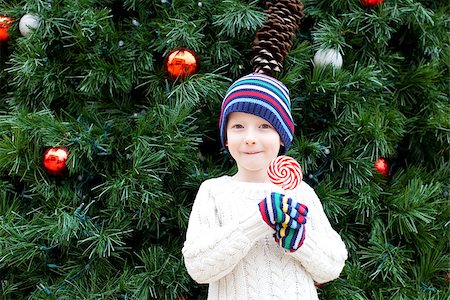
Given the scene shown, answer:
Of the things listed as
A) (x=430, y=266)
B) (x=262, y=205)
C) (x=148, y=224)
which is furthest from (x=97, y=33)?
(x=430, y=266)

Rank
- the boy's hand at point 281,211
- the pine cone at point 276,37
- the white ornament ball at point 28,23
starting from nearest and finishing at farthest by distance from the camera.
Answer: the boy's hand at point 281,211
the pine cone at point 276,37
the white ornament ball at point 28,23

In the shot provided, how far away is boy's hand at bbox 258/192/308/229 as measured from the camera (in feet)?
3.80

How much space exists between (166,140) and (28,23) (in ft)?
1.75

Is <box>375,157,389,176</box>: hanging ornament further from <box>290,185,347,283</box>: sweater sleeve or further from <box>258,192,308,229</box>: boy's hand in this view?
<box>258,192,308,229</box>: boy's hand

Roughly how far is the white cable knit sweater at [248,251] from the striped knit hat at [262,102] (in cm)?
15

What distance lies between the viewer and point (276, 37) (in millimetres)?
1478

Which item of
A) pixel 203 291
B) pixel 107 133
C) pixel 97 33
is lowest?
pixel 203 291

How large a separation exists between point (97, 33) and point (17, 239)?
1.94 ft

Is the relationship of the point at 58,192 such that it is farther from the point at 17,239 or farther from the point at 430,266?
the point at 430,266

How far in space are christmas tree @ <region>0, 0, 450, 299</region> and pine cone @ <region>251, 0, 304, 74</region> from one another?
0.09ft

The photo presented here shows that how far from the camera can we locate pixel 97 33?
1.53 metres

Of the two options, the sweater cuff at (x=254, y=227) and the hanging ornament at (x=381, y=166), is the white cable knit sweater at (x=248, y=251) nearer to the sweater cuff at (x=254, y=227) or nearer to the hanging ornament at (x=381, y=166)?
the sweater cuff at (x=254, y=227)

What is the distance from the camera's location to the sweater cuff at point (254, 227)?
3.91ft

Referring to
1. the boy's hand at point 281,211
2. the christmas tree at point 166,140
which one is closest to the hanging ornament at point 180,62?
the christmas tree at point 166,140
